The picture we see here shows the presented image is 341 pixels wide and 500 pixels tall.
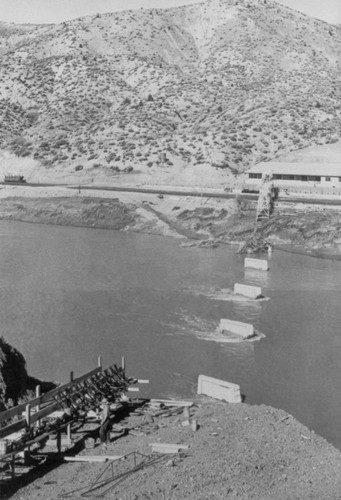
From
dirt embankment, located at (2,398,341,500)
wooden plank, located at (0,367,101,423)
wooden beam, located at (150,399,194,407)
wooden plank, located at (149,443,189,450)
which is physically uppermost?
wooden plank, located at (0,367,101,423)

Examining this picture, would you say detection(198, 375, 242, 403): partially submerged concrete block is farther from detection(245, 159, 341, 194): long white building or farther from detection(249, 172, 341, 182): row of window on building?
detection(249, 172, 341, 182): row of window on building

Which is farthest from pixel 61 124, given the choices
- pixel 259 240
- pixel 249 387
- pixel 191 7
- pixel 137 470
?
pixel 137 470

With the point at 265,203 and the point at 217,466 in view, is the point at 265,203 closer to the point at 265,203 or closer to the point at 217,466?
the point at 265,203

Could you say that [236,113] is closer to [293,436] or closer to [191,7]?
[191,7]

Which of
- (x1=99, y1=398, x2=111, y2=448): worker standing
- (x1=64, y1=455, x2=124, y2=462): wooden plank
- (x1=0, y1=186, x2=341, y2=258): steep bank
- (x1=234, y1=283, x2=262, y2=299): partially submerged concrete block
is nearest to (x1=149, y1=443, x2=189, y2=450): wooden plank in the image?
(x1=64, y1=455, x2=124, y2=462): wooden plank

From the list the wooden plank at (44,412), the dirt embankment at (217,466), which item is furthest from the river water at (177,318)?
the wooden plank at (44,412)

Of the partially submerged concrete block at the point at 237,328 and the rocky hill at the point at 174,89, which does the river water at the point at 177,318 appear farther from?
the rocky hill at the point at 174,89
